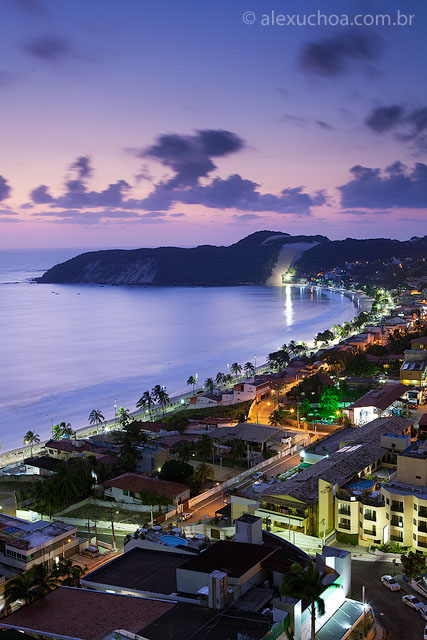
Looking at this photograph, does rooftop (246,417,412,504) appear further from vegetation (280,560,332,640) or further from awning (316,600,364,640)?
vegetation (280,560,332,640)

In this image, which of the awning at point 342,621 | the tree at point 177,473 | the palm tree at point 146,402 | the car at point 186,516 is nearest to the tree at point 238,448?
the tree at point 177,473

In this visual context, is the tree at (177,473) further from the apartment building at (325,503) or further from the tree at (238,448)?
the apartment building at (325,503)

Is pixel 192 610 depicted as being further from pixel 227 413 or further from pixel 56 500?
pixel 227 413

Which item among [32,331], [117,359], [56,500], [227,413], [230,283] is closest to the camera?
[56,500]

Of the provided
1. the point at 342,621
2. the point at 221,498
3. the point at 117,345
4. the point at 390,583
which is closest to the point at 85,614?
the point at 342,621

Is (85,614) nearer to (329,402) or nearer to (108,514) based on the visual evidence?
(108,514)

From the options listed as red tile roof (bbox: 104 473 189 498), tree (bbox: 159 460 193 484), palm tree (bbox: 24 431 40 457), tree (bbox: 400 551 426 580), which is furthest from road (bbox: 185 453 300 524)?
palm tree (bbox: 24 431 40 457)

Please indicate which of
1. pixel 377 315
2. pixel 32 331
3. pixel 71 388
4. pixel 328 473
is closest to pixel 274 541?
pixel 328 473
